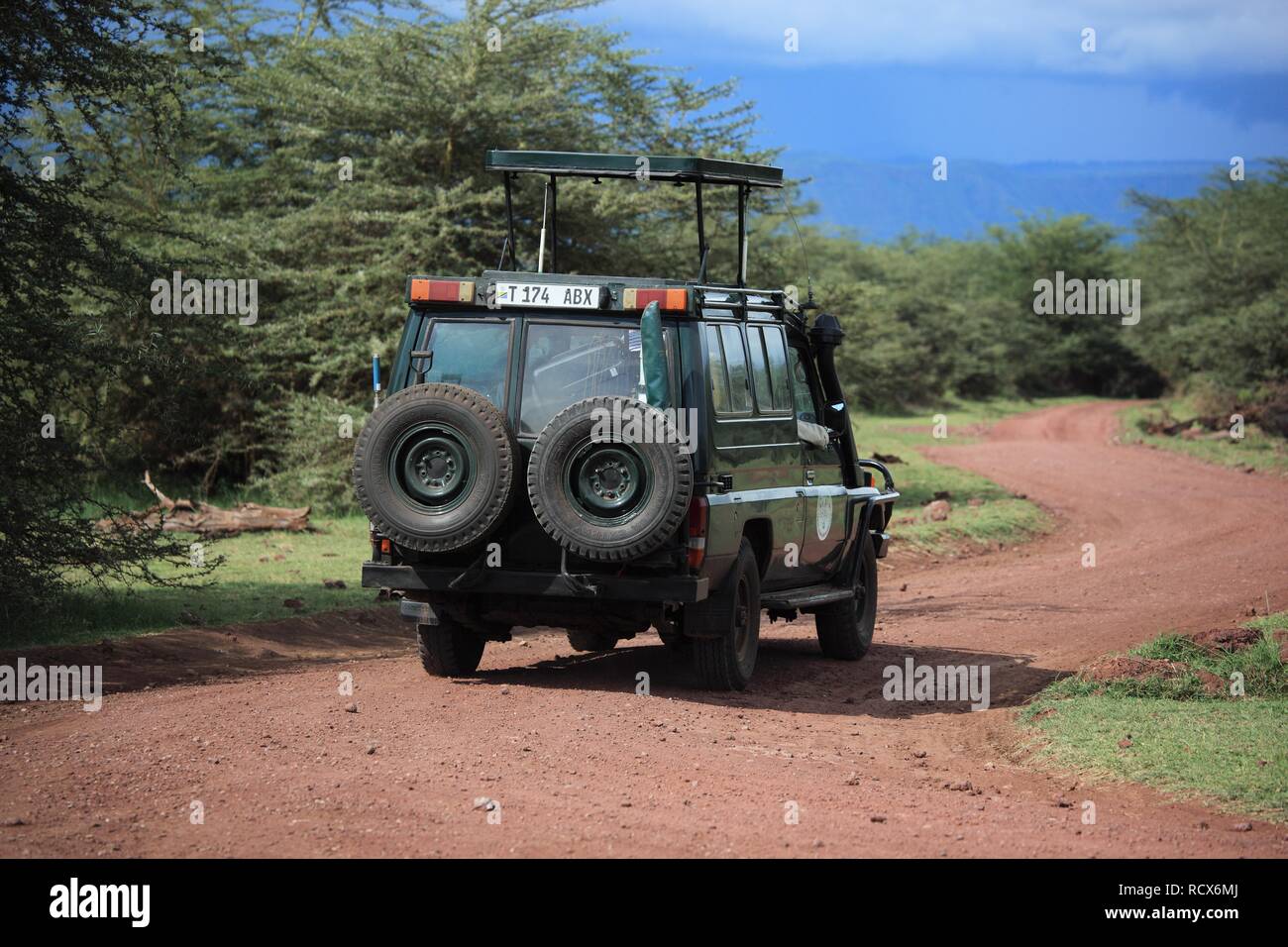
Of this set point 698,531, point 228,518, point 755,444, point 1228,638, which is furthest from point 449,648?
point 228,518

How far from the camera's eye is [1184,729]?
7.61 meters

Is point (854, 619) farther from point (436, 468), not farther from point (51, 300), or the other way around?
point (51, 300)

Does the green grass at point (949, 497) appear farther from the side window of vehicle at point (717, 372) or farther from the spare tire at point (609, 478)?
the spare tire at point (609, 478)

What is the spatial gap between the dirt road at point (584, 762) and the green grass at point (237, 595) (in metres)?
0.95

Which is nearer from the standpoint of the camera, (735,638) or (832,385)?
(735,638)

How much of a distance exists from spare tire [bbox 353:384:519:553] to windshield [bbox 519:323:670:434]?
1.26 feet

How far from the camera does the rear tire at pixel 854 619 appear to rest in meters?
10.5

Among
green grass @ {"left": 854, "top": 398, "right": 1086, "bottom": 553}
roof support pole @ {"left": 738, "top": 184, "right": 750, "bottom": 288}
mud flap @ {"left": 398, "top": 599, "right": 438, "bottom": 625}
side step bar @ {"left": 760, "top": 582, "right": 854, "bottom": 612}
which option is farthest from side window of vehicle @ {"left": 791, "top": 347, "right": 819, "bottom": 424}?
green grass @ {"left": 854, "top": 398, "right": 1086, "bottom": 553}

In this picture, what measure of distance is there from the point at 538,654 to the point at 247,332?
938 cm

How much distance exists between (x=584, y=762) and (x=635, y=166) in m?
3.89

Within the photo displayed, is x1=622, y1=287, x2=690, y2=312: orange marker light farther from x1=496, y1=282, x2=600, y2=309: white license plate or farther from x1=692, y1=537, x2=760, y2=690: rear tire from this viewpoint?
x1=692, y1=537, x2=760, y2=690: rear tire

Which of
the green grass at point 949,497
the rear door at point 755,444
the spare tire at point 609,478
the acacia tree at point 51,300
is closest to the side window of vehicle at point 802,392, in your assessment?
the rear door at point 755,444

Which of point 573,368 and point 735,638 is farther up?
point 573,368
